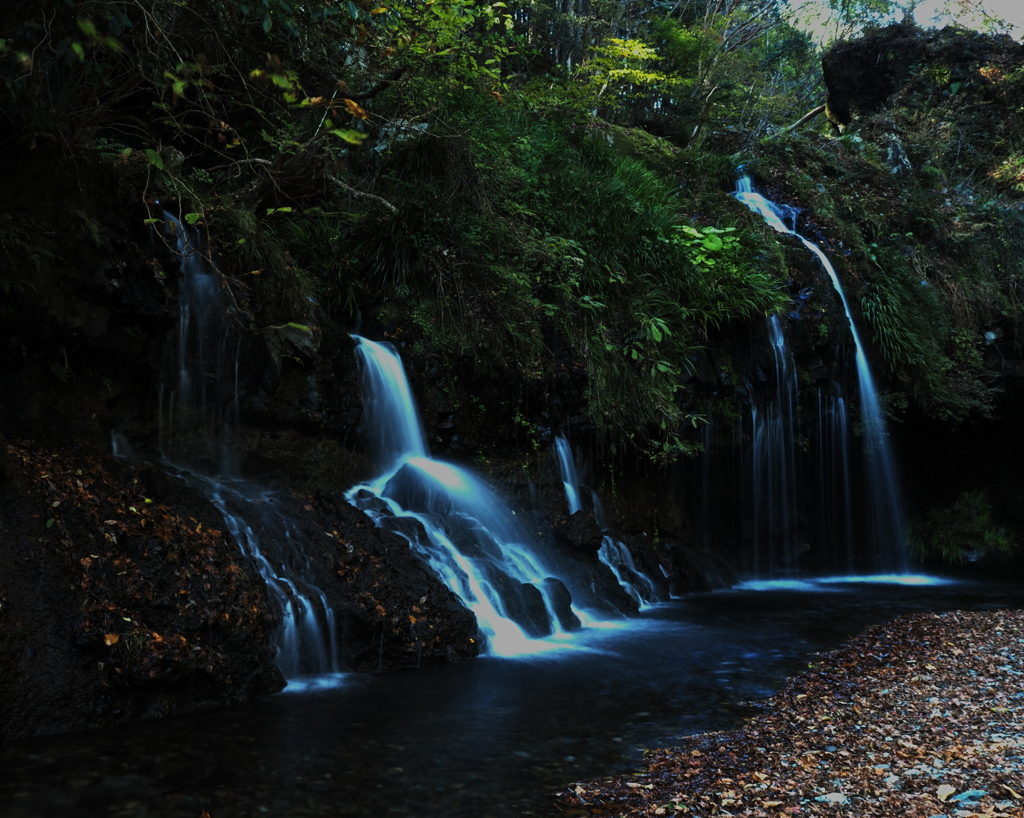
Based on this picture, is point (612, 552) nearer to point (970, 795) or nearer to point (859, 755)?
point (859, 755)

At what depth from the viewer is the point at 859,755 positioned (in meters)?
3.91

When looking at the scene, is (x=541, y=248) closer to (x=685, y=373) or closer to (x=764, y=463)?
(x=685, y=373)

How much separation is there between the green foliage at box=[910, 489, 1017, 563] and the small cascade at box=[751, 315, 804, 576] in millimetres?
3345

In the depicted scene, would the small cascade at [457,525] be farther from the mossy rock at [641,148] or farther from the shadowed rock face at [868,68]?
the shadowed rock face at [868,68]

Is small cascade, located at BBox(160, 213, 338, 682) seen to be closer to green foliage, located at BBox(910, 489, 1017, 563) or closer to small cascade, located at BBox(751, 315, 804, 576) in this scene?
small cascade, located at BBox(751, 315, 804, 576)

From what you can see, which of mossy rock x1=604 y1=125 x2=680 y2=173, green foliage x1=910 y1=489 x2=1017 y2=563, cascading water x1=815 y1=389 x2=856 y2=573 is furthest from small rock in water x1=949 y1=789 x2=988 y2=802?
green foliage x1=910 y1=489 x2=1017 y2=563

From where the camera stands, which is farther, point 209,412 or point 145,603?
point 209,412

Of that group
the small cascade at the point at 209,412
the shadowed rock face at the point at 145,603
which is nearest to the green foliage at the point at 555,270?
the small cascade at the point at 209,412

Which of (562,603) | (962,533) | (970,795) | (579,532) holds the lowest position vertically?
(970,795)

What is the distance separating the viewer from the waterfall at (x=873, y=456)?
38.4ft

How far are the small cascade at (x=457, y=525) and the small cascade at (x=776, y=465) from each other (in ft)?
14.5

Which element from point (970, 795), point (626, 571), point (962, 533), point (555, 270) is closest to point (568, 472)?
point (626, 571)

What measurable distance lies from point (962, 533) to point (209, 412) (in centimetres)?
1251

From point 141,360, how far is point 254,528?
183 centimetres
